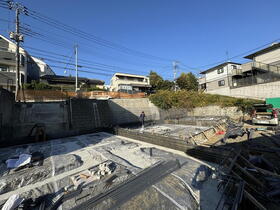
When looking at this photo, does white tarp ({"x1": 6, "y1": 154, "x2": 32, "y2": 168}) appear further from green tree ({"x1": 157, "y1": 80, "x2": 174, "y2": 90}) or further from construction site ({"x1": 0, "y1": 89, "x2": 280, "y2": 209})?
green tree ({"x1": 157, "y1": 80, "x2": 174, "y2": 90})

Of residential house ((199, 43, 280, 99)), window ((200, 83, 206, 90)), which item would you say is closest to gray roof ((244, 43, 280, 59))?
residential house ((199, 43, 280, 99))

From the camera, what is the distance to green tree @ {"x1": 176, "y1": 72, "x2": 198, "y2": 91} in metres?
23.6

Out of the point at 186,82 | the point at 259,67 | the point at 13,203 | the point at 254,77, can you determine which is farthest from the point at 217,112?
the point at 13,203

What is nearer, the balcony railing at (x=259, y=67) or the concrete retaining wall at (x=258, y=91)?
the concrete retaining wall at (x=258, y=91)

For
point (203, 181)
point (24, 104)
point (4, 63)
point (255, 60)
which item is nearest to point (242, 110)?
point (255, 60)

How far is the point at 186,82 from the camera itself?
2348cm

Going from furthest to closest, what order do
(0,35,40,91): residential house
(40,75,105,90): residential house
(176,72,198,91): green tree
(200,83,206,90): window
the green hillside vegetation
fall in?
(176,72,198,91): green tree < (200,83,206,90): window < (40,75,105,90): residential house < (0,35,40,91): residential house < the green hillside vegetation

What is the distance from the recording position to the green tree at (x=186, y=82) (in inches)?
928

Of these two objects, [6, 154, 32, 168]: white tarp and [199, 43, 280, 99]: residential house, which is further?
[199, 43, 280, 99]: residential house

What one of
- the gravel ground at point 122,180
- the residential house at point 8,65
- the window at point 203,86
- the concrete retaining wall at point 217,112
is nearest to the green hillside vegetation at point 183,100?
the concrete retaining wall at point 217,112

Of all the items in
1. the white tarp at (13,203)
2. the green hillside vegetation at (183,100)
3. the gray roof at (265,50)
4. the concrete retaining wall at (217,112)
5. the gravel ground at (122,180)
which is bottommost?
the gravel ground at (122,180)

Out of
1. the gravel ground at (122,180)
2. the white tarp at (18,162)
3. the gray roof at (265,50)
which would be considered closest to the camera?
the gravel ground at (122,180)

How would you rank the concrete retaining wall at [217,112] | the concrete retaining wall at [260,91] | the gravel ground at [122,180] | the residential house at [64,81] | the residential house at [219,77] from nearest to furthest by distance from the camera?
the gravel ground at [122,180], the concrete retaining wall at [217,112], the concrete retaining wall at [260,91], the residential house at [219,77], the residential house at [64,81]

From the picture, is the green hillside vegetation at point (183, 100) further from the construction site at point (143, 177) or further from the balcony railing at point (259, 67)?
the construction site at point (143, 177)
